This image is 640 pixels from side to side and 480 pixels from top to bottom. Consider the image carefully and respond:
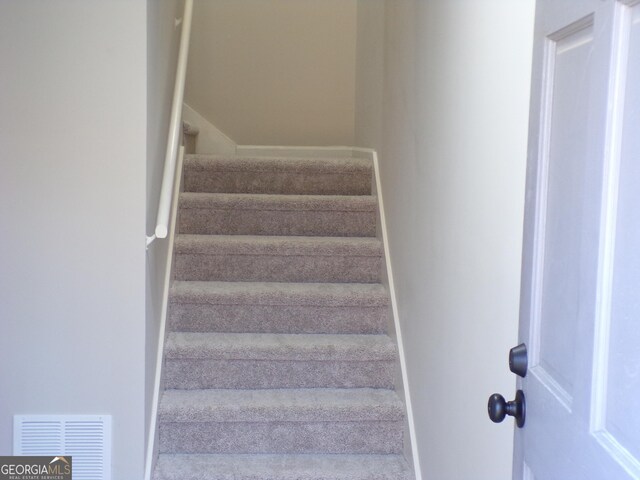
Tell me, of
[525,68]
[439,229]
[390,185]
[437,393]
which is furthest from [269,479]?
[525,68]

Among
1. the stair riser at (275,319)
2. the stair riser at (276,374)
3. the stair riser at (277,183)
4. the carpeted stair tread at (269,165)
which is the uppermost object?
the carpeted stair tread at (269,165)

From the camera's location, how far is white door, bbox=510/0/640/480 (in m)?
0.84

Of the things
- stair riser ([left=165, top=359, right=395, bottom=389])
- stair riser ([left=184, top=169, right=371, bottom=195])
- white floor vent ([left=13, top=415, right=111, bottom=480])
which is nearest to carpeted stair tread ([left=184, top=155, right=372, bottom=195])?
stair riser ([left=184, top=169, right=371, bottom=195])

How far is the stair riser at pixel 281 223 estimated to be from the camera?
11.6ft

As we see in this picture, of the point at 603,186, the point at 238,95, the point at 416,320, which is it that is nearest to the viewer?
the point at 603,186

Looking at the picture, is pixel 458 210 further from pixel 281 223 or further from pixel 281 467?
pixel 281 223

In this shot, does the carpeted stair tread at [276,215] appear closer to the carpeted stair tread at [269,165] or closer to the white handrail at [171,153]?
the carpeted stair tread at [269,165]

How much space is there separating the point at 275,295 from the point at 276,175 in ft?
2.90

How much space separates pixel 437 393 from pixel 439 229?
520 mm

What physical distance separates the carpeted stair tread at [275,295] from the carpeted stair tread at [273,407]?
15.9 inches

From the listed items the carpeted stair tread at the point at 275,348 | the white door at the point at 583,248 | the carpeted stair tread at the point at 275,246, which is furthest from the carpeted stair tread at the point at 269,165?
the white door at the point at 583,248

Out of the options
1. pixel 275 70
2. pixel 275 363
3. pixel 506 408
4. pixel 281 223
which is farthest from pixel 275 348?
pixel 275 70

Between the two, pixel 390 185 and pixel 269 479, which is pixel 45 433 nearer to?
pixel 269 479

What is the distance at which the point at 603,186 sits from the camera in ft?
2.93
